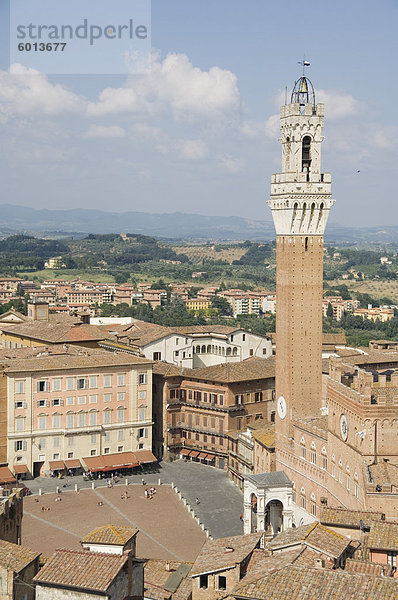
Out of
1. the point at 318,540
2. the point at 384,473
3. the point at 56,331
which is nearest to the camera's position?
the point at 318,540

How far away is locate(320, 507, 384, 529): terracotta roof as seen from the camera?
26.7 m

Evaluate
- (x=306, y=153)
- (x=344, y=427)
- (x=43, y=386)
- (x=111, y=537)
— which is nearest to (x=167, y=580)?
(x=111, y=537)

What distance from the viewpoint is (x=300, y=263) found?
47031mm

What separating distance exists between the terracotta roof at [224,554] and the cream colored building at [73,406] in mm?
29241

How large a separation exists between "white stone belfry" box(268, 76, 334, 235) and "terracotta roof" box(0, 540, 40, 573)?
2985cm

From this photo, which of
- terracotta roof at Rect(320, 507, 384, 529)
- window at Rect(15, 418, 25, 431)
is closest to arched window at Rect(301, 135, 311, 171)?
window at Rect(15, 418, 25, 431)

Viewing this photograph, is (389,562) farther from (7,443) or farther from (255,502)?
(7,443)

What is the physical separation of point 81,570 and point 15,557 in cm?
165

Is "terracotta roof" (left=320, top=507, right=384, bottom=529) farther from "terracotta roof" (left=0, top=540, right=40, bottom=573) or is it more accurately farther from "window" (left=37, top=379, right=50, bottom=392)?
"window" (left=37, top=379, right=50, bottom=392)

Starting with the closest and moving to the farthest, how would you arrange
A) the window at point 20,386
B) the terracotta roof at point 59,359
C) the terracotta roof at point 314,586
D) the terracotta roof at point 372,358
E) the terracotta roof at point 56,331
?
the terracotta roof at point 314,586 < the window at point 20,386 < the terracotta roof at point 59,359 < the terracotta roof at point 372,358 < the terracotta roof at point 56,331

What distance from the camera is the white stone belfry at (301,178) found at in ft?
155

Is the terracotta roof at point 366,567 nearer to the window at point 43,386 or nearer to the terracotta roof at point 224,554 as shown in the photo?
the terracotta roof at point 224,554

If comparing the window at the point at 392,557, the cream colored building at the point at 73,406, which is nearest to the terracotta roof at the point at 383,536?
the window at the point at 392,557

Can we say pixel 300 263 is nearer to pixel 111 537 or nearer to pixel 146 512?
pixel 146 512
